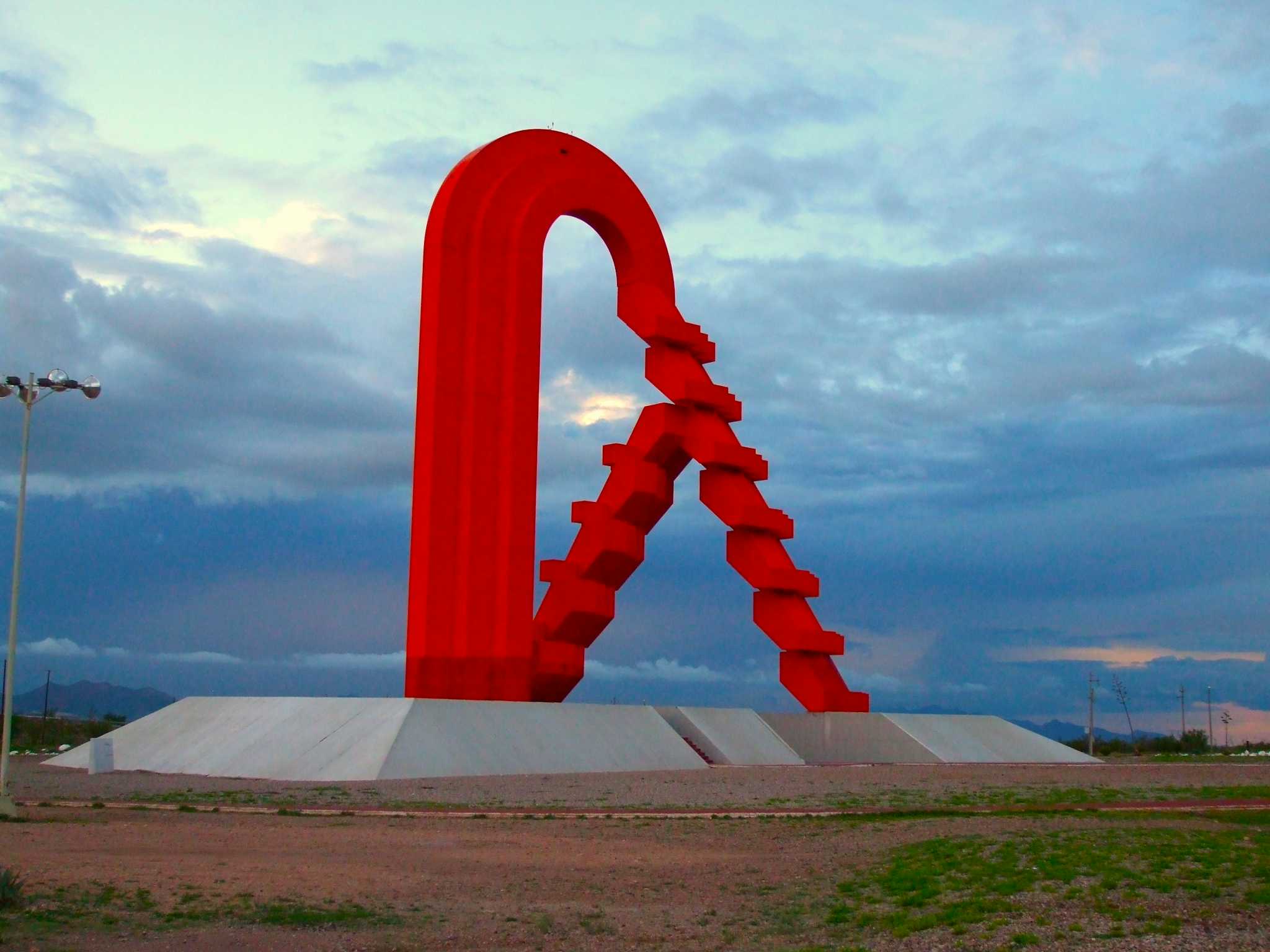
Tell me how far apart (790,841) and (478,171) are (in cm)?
1692

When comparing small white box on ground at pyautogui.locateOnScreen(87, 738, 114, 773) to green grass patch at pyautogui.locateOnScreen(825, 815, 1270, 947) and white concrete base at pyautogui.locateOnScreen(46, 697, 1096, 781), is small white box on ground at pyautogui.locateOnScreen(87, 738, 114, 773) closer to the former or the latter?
white concrete base at pyautogui.locateOnScreen(46, 697, 1096, 781)

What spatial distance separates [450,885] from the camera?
10.2 metres

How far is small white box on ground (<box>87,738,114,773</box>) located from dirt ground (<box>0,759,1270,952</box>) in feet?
12.4

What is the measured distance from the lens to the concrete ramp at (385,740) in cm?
2062

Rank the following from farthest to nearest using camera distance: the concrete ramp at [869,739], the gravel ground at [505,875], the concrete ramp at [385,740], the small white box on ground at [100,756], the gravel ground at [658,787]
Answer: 1. the concrete ramp at [869,739]
2. the small white box on ground at [100,756]
3. the concrete ramp at [385,740]
4. the gravel ground at [658,787]
5. the gravel ground at [505,875]

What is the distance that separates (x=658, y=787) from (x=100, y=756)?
9793 mm

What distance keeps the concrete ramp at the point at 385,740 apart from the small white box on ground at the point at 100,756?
66 centimetres

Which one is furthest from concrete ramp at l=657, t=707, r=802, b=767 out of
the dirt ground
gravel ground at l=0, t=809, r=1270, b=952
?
gravel ground at l=0, t=809, r=1270, b=952

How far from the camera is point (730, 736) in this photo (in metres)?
27.4

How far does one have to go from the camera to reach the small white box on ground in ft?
71.6

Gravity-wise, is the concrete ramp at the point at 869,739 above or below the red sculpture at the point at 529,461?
below

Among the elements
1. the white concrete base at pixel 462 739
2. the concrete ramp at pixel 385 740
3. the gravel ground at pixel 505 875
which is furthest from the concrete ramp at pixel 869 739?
the gravel ground at pixel 505 875

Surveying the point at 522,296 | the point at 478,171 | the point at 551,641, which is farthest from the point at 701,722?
the point at 478,171

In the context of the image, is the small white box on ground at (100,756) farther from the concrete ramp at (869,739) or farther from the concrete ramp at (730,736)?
the concrete ramp at (869,739)
